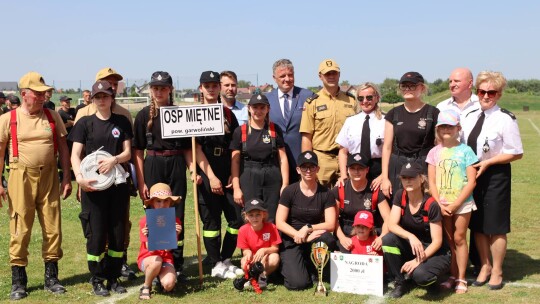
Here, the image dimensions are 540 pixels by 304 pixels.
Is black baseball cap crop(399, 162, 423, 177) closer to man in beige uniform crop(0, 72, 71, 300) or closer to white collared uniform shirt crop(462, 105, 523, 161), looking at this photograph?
white collared uniform shirt crop(462, 105, 523, 161)

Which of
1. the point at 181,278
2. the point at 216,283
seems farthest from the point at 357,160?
the point at 181,278

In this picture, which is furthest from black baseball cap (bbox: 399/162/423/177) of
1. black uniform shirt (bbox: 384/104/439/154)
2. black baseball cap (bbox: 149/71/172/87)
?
black baseball cap (bbox: 149/71/172/87)

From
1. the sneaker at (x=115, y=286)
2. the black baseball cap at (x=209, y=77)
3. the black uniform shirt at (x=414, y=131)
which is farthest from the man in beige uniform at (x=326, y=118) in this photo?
the sneaker at (x=115, y=286)

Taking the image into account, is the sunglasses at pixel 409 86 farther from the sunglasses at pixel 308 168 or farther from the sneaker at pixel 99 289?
the sneaker at pixel 99 289

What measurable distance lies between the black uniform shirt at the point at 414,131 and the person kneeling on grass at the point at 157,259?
2477 millimetres

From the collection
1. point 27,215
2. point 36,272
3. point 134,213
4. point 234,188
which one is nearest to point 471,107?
point 234,188

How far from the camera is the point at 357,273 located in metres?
6.41

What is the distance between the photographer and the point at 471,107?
6.73 meters

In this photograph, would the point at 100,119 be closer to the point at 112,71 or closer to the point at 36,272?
the point at 112,71

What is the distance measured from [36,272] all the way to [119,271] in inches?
59.3

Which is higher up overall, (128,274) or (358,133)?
(358,133)

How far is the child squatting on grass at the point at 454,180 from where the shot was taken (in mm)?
6227

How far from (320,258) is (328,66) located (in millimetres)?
2276

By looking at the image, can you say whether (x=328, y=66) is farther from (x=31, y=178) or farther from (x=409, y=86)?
(x=31, y=178)
